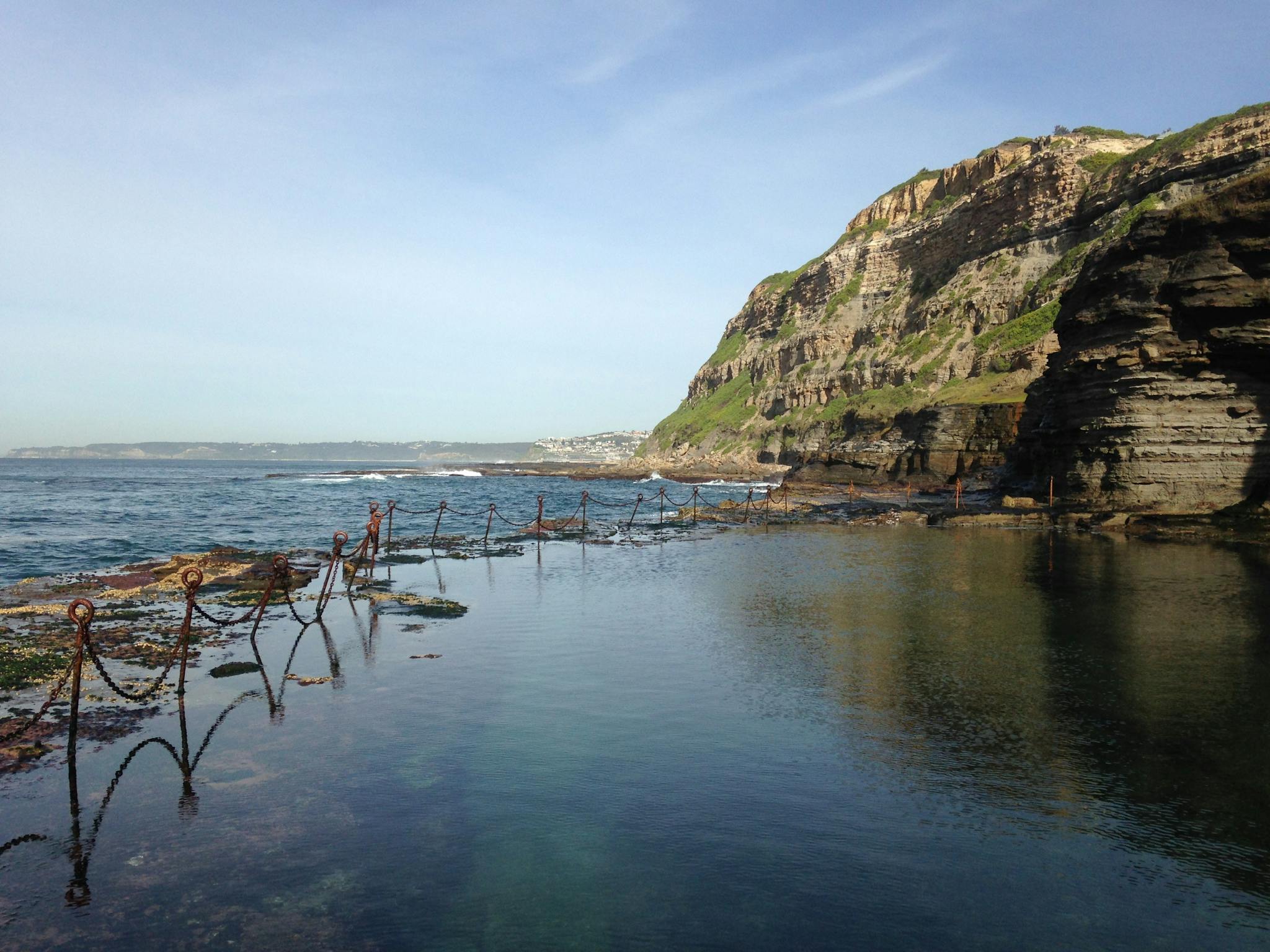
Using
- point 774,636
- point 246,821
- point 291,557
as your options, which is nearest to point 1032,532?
point 774,636

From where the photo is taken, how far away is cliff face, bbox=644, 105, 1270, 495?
173ft

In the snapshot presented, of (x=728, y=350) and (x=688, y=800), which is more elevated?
(x=728, y=350)

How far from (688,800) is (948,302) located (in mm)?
80122

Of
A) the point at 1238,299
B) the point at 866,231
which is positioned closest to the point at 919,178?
the point at 866,231

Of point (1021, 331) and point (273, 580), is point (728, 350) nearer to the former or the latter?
point (1021, 331)

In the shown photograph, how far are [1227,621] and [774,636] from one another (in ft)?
23.3

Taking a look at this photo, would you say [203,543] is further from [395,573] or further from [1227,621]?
[1227,621]

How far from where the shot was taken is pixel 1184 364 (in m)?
25.8

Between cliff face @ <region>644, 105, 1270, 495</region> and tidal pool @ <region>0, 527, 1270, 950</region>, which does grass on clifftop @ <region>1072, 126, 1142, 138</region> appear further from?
tidal pool @ <region>0, 527, 1270, 950</region>

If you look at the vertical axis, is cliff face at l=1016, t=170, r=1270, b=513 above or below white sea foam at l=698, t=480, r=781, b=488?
above

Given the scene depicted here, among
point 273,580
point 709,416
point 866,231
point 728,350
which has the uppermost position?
point 866,231

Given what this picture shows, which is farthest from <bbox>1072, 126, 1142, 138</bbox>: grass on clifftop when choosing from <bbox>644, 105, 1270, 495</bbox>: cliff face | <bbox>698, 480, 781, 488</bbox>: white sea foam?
<bbox>698, 480, 781, 488</bbox>: white sea foam

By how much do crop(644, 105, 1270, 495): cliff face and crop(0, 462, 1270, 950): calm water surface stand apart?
28.1m

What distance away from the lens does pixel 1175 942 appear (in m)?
4.09
